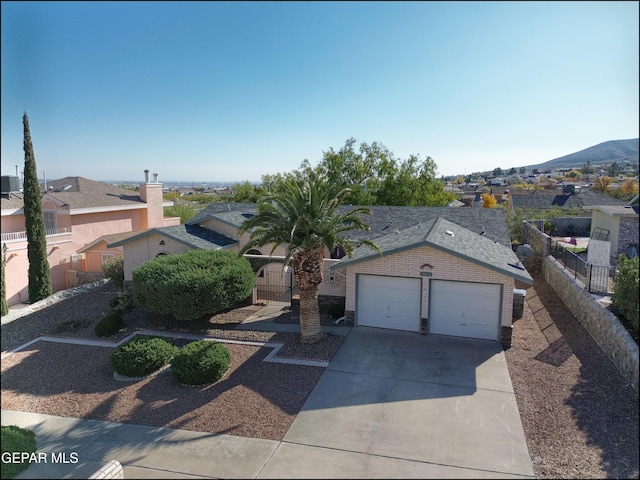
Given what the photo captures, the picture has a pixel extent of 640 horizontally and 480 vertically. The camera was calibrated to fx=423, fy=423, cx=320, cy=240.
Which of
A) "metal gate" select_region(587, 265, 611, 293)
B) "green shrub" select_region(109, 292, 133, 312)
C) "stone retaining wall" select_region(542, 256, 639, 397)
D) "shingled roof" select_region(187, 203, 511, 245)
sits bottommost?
"green shrub" select_region(109, 292, 133, 312)

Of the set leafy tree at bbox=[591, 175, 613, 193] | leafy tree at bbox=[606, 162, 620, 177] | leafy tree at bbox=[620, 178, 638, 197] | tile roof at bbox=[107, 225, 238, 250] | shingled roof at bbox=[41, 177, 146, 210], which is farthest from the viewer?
leafy tree at bbox=[591, 175, 613, 193]

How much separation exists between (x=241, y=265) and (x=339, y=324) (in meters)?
4.75

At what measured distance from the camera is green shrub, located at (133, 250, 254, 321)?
50.8ft

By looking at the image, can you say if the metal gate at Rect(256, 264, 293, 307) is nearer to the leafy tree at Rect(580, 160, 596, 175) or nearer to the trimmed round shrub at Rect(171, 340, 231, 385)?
the trimmed round shrub at Rect(171, 340, 231, 385)

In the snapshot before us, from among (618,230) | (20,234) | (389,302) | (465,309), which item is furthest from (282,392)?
(20,234)

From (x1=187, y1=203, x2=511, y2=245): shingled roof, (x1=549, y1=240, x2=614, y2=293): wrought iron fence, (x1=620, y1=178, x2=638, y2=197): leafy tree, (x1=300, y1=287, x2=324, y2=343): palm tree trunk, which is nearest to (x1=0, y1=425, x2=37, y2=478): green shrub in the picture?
(x1=300, y1=287, x2=324, y2=343): palm tree trunk

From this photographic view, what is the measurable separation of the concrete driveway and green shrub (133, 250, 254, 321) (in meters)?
5.23

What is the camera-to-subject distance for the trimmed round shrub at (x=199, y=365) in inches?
468

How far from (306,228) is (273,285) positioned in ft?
25.2

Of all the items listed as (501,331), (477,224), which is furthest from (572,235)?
(501,331)

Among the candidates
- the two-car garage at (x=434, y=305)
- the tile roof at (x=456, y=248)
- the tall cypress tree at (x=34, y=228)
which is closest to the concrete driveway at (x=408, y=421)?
the two-car garage at (x=434, y=305)

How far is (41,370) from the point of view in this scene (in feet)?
44.0

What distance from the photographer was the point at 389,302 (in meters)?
16.1

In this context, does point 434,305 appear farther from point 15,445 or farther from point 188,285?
point 15,445
